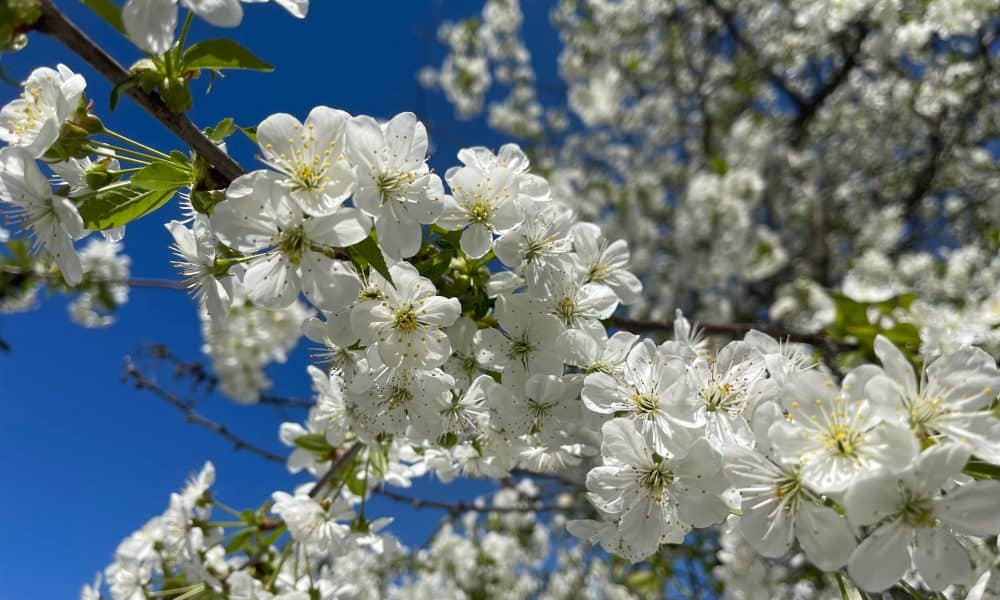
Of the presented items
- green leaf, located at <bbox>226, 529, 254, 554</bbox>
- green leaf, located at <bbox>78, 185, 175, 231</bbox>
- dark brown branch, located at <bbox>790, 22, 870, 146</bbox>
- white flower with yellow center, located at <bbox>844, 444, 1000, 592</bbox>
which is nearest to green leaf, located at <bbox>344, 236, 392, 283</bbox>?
green leaf, located at <bbox>78, 185, 175, 231</bbox>

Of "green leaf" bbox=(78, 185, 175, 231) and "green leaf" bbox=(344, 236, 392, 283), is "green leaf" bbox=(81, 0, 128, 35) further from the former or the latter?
"green leaf" bbox=(344, 236, 392, 283)

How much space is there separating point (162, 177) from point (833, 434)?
45.9 inches

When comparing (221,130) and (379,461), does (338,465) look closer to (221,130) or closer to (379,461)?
(379,461)

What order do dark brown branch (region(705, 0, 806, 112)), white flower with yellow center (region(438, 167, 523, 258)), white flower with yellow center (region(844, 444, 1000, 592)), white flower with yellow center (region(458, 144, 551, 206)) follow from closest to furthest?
1. white flower with yellow center (region(844, 444, 1000, 592))
2. white flower with yellow center (region(438, 167, 523, 258))
3. white flower with yellow center (region(458, 144, 551, 206))
4. dark brown branch (region(705, 0, 806, 112))

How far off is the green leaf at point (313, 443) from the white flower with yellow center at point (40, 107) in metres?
1.00

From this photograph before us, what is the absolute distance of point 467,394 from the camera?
4.19ft

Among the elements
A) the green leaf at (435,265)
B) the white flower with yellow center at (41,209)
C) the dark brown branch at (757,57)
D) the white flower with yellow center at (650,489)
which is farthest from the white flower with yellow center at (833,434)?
the dark brown branch at (757,57)

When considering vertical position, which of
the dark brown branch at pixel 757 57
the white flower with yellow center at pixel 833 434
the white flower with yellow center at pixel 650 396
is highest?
the dark brown branch at pixel 757 57

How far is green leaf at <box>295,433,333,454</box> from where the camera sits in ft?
5.61

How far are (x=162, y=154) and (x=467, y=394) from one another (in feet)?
2.43

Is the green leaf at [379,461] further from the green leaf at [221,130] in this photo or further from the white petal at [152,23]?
the white petal at [152,23]

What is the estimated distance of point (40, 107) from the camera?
1068 mm

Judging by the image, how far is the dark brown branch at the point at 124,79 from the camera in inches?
33.1

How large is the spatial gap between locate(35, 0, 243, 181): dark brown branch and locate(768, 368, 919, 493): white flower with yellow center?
0.99 metres
